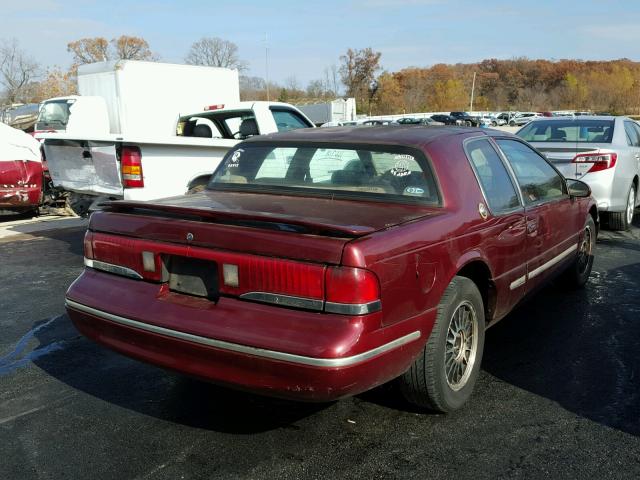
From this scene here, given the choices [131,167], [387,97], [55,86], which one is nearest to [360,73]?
[387,97]

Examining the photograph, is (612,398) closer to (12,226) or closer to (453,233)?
(453,233)

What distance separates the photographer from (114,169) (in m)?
7.03

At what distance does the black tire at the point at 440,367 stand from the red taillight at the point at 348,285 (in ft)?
2.11

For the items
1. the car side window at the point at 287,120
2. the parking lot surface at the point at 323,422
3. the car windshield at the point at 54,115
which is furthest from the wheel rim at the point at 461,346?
the car windshield at the point at 54,115

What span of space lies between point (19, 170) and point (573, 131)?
8596 mm

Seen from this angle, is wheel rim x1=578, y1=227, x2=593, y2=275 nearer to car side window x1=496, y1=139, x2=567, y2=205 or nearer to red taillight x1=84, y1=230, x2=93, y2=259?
car side window x1=496, y1=139, x2=567, y2=205

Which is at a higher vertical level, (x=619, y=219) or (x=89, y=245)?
(x=89, y=245)

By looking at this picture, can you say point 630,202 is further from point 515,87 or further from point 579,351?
point 515,87

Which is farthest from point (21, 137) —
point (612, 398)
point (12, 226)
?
point (612, 398)

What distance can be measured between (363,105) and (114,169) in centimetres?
8183

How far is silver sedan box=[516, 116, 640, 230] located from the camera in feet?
26.3

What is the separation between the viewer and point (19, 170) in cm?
979

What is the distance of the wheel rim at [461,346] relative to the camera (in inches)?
134

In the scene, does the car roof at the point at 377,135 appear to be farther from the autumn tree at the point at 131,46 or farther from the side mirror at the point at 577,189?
the autumn tree at the point at 131,46
